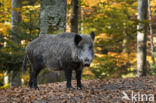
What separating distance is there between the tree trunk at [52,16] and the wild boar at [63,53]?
0.89 metres

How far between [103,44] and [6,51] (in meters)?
5.24

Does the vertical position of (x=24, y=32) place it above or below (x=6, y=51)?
above

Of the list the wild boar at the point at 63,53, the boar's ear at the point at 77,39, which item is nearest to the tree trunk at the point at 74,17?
the wild boar at the point at 63,53

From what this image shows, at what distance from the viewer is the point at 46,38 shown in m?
7.96

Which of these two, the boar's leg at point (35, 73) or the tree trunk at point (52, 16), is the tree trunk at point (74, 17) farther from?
the boar's leg at point (35, 73)

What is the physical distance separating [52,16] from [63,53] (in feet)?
6.68

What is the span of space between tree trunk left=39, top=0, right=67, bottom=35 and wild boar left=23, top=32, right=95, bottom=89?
0.89 m

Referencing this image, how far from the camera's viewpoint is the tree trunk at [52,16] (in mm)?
8703

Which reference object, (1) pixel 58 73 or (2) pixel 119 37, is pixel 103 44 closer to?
(2) pixel 119 37

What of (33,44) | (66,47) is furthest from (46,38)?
(66,47)

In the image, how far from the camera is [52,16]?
8.70 meters

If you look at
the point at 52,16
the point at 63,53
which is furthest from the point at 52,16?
the point at 63,53

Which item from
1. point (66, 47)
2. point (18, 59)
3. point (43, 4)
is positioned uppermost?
point (43, 4)

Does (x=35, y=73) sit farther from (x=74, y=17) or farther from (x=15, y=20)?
(x=15, y=20)
